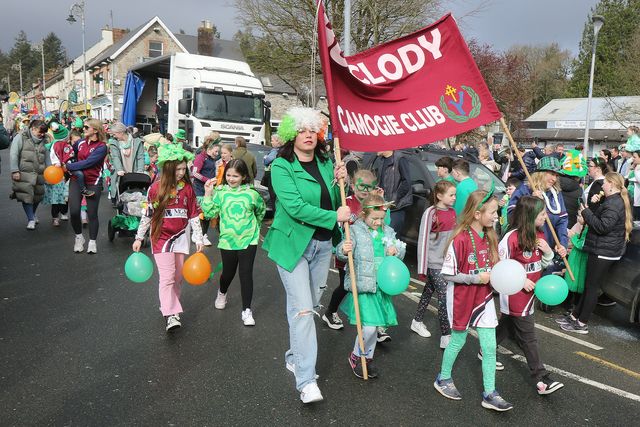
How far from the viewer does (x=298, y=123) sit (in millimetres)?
3938

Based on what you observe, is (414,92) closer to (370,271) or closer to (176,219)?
(370,271)

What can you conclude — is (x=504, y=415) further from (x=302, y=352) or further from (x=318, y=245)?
(x=318, y=245)

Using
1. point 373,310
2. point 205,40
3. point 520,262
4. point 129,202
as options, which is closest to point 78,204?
point 129,202

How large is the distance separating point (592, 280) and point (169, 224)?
4.28m

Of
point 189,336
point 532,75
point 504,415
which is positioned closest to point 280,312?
point 189,336

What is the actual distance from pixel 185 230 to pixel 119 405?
2.04 meters

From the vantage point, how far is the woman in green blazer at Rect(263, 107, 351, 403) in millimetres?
3869

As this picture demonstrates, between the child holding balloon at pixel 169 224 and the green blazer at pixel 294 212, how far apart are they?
1.61 metres

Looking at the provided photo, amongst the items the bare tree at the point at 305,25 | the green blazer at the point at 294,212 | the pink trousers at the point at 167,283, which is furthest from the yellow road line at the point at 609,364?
the bare tree at the point at 305,25

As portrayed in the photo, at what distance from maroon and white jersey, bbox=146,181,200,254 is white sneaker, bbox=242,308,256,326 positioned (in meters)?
0.85

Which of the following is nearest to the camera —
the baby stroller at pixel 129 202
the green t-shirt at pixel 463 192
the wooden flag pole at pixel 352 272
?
the wooden flag pole at pixel 352 272

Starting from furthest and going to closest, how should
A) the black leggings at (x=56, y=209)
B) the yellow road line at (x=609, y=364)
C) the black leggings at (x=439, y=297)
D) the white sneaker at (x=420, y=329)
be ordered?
1. the black leggings at (x=56, y=209)
2. the white sneaker at (x=420, y=329)
3. the black leggings at (x=439, y=297)
4. the yellow road line at (x=609, y=364)

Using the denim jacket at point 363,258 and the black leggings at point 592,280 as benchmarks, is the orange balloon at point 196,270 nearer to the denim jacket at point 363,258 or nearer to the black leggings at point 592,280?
the denim jacket at point 363,258

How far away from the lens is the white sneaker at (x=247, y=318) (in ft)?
18.4
